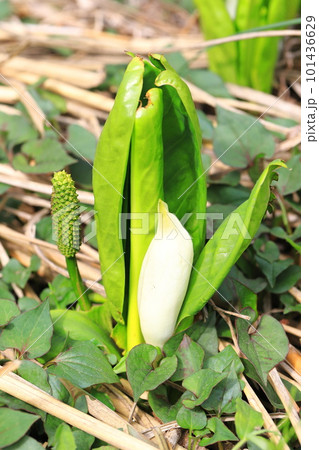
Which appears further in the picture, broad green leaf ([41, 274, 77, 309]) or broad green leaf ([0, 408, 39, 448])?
broad green leaf ([41, 274, 77, 309])

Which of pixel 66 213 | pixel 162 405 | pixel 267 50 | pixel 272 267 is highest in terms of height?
pixel 267 50

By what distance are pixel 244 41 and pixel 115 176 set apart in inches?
28.6

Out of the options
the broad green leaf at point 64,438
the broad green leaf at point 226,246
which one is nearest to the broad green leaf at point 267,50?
the broad green leaf at point 226,246

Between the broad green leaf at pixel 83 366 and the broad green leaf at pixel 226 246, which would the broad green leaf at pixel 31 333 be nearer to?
the broad green leaf at pixel 83 366

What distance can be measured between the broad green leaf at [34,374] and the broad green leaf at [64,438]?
0.06 metres

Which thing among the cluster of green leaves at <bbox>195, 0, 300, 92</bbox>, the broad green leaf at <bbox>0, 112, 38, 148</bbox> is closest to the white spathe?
the broad green leaf at <bbox>0, 112, 38, 148</bbox>

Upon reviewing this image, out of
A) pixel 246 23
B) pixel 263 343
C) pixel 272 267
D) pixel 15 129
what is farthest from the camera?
pixel 246 23

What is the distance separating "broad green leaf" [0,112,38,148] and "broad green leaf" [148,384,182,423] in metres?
0.58

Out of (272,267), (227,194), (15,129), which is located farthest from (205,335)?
(15,129)

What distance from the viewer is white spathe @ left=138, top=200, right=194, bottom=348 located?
0.56 m

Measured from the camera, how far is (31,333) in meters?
0.60

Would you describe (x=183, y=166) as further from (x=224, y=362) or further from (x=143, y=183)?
(x=224, y=362)

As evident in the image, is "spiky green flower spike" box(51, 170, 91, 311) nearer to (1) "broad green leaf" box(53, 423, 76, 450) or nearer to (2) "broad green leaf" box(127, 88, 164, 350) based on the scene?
(2) "broad green leaf" box(127, 88, 164, 350)

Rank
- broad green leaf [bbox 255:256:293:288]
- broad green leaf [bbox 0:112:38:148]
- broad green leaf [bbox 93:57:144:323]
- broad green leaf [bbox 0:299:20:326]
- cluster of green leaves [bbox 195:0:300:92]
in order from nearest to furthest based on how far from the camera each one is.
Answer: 1. broad green leaf [bbox 93:57:144:323]
2. broad green leaf [bbox 0:299:20:326]
3. broad green leaf [bbox 255:256:293:288]
4. broad green leaf [bbox 0:112:38:148]
5. cluster of green leaves [bbox 195:0:300:92]
